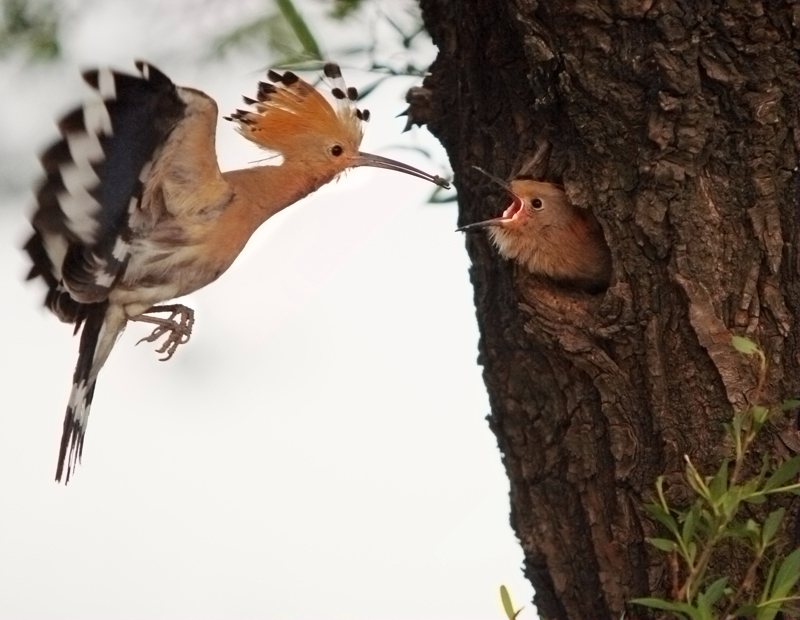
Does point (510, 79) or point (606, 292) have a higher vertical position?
point (510, 79)

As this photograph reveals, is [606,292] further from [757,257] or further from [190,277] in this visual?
[190,277]

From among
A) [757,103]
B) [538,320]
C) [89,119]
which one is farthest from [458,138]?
[89,119]

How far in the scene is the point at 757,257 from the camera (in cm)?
175

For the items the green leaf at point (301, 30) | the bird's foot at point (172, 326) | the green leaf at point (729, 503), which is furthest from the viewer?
the green leaf at point (301, 30)

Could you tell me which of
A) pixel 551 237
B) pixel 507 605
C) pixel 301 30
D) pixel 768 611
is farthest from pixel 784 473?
pixel 301 30

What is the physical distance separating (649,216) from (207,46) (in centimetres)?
93

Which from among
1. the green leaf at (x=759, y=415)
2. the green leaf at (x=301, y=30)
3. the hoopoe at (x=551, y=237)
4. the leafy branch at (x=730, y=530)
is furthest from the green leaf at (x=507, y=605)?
the green leaf at (x=301, y=30)

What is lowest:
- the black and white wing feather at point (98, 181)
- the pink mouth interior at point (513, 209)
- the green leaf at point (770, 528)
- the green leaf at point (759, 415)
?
the green leaf at point (770, 528)

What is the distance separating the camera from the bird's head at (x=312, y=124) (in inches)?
78.7

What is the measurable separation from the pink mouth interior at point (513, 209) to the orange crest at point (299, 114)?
0.93 feet

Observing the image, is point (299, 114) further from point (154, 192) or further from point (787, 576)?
point (787, 576)

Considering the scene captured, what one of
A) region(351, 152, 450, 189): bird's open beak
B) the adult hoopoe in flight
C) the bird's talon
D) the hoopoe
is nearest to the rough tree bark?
the hoopoe

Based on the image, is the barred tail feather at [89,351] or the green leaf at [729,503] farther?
the barred tail feather at [89,351]

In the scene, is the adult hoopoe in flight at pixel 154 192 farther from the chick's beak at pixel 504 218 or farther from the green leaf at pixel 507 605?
the green leaf at pixel 507 605
